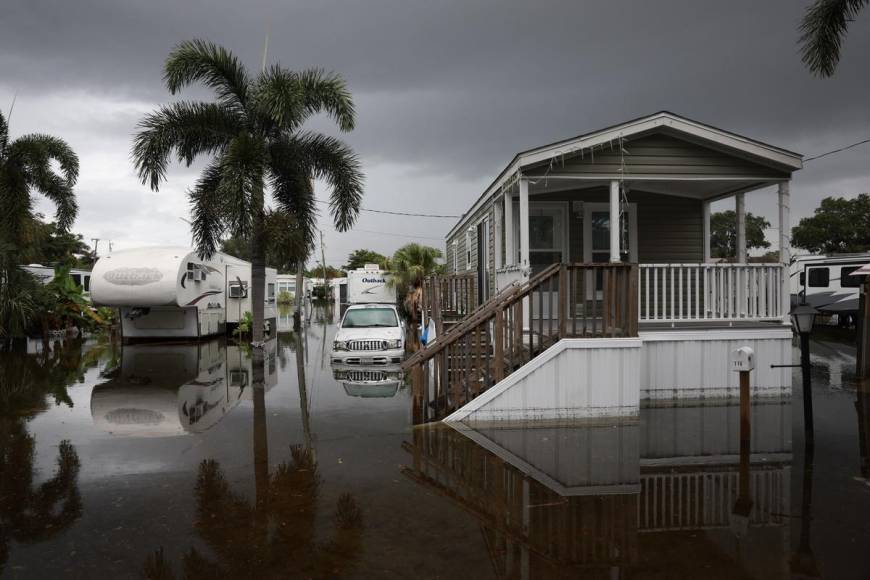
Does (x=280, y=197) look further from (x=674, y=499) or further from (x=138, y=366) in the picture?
(x=674, y=499)

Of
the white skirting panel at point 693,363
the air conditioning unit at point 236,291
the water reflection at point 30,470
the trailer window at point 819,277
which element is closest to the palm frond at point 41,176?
the air conditioning unit at point 236,291

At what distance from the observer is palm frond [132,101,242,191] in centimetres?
1331

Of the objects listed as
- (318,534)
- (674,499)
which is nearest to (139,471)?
(318,534)

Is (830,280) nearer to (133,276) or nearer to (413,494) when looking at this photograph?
(413,494)

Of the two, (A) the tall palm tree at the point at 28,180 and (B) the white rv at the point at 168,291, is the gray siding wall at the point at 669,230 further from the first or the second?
(A) the tall palm tree at the point at 28,180

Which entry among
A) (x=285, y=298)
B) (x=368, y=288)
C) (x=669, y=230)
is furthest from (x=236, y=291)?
(x=285, y=298)

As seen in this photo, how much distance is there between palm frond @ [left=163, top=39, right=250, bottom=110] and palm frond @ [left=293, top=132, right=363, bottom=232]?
1771 mm

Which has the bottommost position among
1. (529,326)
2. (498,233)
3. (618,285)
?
(529,326)

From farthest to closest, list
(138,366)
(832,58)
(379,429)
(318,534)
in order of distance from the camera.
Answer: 1. (138,366)
2. (832,58)
3. (379,429)
4. (318,534)

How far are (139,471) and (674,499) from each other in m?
5.30

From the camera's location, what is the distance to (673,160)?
10.4m

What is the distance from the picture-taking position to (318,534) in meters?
4.66

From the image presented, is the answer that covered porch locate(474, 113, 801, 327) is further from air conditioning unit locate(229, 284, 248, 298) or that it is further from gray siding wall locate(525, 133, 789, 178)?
air conditioning unit locate(229, 284, 248, 298)

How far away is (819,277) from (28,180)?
91.8 ft
